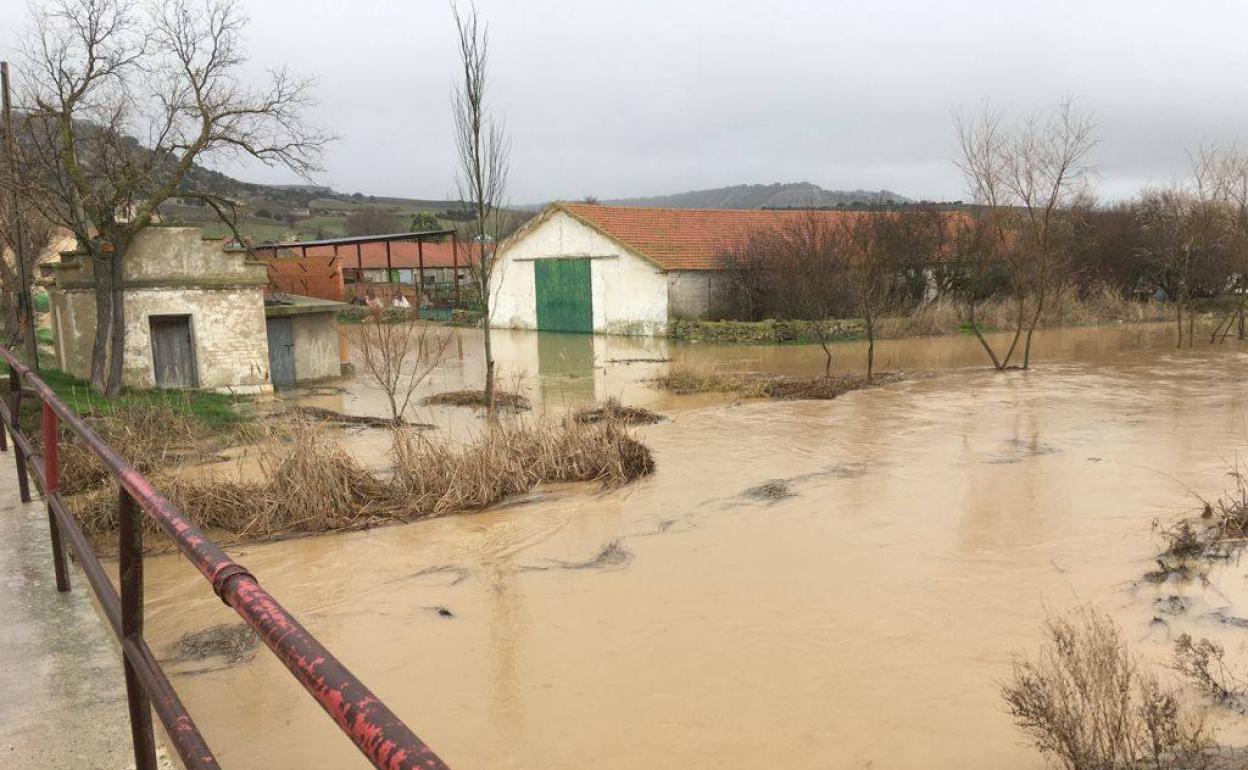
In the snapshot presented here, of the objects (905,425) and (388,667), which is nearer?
(388,667)

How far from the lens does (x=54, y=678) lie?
3625 millimetres

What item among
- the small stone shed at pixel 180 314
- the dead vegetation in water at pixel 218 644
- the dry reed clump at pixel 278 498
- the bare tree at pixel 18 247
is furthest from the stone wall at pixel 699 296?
the dead vegetation in water at pixel 218 644

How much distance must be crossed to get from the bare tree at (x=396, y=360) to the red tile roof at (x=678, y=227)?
355 inches

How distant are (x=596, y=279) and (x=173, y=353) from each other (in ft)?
60.1

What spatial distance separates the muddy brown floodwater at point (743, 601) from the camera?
543 cm

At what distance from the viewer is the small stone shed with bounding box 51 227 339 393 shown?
18297 mm

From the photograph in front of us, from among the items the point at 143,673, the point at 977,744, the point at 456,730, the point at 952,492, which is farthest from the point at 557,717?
the point at 952,492

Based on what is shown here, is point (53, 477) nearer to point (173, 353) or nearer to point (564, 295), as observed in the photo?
point (173, 353)

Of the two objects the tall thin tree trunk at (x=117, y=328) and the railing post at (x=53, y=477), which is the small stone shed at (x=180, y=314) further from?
the railing post at (x=53, y=477)

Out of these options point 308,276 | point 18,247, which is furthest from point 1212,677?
point 308,276

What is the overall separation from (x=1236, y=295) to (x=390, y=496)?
126 feet

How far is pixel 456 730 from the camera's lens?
18.3 ft

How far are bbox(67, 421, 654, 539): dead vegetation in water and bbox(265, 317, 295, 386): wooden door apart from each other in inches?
428

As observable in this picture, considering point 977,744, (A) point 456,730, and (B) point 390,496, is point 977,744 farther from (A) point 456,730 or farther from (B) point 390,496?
(B) point 390,496
